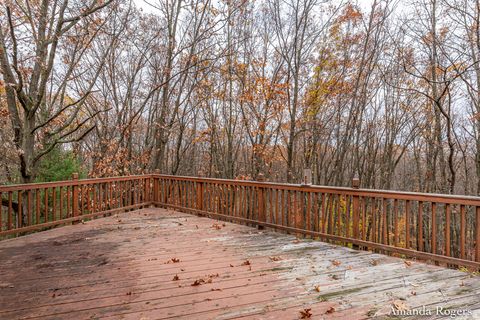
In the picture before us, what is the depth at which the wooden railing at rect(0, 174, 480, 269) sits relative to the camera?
12.2ft

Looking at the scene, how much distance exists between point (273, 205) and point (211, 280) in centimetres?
261

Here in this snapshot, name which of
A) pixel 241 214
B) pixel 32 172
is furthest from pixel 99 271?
pixel 32 172

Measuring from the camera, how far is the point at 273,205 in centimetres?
555

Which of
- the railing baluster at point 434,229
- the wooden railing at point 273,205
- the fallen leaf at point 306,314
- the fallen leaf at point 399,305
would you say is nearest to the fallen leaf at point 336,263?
the wooden railing at point 273,205

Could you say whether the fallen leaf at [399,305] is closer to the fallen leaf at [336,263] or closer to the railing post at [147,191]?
the fallen leaf at [336,263]

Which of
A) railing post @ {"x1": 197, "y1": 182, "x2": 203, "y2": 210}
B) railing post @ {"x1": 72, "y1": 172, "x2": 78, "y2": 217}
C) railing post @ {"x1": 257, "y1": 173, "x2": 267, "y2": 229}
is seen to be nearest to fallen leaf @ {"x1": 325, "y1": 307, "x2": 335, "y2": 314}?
railing post @ {"x1": 257, "y1": 173, "x2": 267, "y2": 229}

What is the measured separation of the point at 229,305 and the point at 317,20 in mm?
10454

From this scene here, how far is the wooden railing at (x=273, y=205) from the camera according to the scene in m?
3.73

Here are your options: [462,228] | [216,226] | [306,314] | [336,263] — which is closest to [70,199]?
A: [216,226]

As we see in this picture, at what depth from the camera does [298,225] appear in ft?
16.9

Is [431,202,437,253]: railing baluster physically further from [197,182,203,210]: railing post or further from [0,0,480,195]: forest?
[0,0,480,195]: forest

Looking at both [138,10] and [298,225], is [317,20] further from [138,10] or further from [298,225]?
[298,225]

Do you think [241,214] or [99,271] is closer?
[99,271]

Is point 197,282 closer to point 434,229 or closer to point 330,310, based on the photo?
point 330,310
